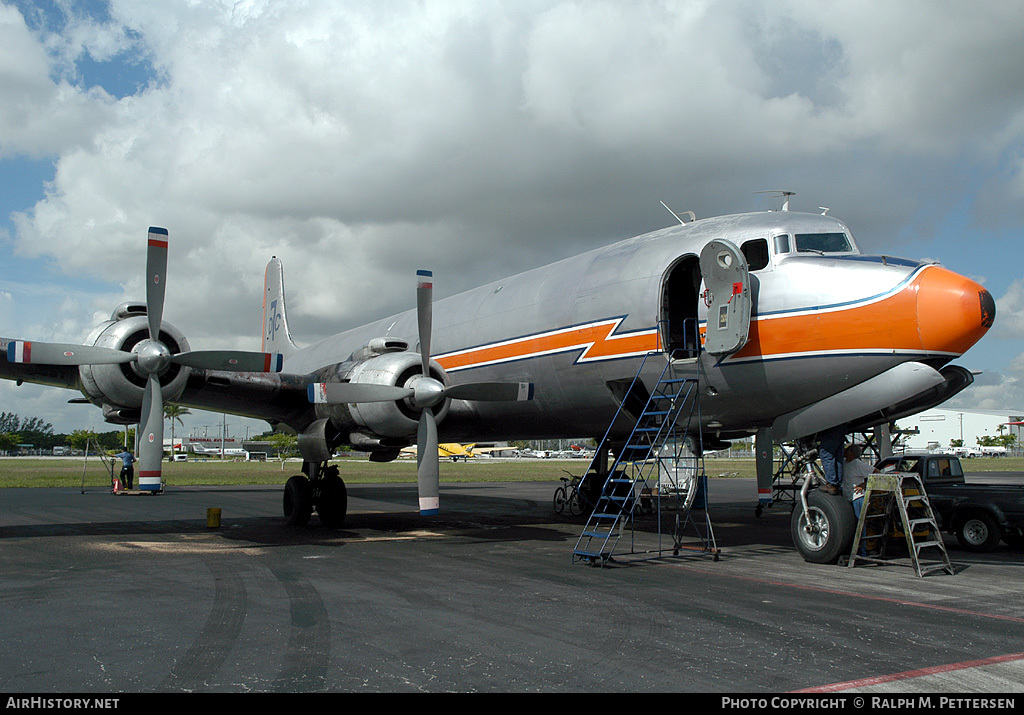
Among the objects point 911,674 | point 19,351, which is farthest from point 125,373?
point 911,674

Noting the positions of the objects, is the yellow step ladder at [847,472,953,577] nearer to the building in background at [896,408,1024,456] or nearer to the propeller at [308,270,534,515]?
the propeller at [308,270,534,515]

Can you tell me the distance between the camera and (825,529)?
1026 cm

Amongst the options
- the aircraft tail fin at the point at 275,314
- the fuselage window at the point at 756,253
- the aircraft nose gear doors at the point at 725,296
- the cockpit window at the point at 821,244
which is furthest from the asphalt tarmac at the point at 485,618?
the aircraft tail fin at the point at 275,314

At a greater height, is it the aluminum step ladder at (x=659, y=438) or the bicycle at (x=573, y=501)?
the aluminum step ladder at (x=659, y=438)

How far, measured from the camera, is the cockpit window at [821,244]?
1043 cm

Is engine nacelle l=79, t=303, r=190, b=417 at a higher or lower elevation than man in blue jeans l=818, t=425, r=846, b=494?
higher

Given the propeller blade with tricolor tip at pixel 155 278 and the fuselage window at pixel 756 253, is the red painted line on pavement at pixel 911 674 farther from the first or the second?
the propeller blade with tricolor tip at pixel 155 278

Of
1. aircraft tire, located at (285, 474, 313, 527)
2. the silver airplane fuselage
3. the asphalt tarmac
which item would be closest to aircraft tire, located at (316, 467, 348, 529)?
aircraft tire, located at (285, 474, 313, 527)

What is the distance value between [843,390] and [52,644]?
8.78 m

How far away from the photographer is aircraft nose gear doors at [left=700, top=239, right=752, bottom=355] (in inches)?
397

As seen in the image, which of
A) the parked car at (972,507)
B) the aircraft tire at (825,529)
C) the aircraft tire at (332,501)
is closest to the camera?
the aircraft tire at (825,529)

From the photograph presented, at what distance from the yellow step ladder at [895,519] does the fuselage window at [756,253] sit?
122 inches

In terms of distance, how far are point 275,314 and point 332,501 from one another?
39.6 ft

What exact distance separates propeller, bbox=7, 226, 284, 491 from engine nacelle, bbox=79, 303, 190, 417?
14 cm
